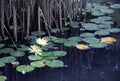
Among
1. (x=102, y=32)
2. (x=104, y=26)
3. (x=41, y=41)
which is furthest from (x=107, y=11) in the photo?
(x=41, y=41)

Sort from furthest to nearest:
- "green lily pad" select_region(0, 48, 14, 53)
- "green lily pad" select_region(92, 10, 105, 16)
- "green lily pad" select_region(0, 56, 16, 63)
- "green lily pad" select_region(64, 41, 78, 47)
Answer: "green lily pad" select_region(92, 10, 105, 16)
"green lily pad" select_region(64, 41, 78, 47)
"green lily pad" select_region(0, 48, 14, 53)
"green lily pad" select_region(0, 56, 16, 63)

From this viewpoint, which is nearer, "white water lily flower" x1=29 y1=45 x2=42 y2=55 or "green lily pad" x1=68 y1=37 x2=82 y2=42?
"white water lily flower" x1=29 y1=45 x2=42 y2=55

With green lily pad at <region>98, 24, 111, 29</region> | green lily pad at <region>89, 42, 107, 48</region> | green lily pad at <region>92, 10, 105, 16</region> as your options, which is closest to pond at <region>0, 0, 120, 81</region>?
green lily pad at <region>89, 42, 107, 48</region>

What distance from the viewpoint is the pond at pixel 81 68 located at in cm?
174

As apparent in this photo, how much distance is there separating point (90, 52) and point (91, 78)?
0.32m

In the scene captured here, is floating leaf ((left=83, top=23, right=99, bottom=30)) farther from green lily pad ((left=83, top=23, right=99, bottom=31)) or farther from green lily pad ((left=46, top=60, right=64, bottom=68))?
green lily pad ((left=46, top=60, right=64, bottom=68))

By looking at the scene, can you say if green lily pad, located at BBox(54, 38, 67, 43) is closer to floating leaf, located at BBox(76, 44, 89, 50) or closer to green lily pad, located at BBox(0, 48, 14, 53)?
floating leaf, located at BBox(76, 44, 89, 50)

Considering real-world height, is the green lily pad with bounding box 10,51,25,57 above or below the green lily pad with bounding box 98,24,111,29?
below

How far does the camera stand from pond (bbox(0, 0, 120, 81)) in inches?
68.5

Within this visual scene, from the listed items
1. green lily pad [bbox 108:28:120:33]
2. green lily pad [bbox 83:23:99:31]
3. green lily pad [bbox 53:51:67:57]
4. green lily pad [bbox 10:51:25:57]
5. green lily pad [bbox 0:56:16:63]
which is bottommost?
green lily pad [bbox 0:56:16:63]

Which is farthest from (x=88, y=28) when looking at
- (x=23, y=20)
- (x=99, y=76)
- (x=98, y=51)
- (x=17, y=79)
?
(x=17, y=79)

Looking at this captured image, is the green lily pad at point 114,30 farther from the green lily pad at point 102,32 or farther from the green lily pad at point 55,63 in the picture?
the green lily pad at point 55,63

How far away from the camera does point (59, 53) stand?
77.0 inches

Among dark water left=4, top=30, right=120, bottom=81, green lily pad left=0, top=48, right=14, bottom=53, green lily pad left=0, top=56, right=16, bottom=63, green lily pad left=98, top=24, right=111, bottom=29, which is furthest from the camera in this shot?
green lily pad left=98, top=24, right=111, bottom=29
